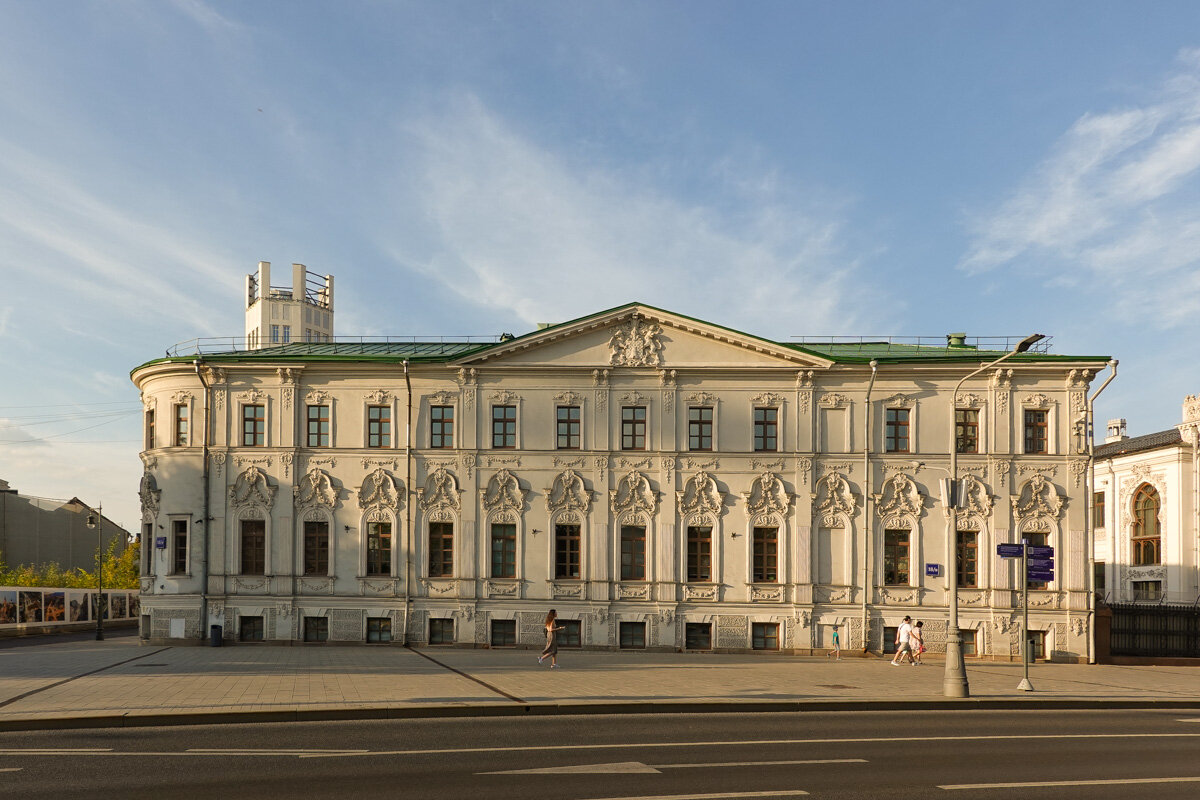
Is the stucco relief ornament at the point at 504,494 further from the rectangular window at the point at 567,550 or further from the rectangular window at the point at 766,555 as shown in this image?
the rectangular window at the point at 766,555

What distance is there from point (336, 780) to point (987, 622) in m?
33.4

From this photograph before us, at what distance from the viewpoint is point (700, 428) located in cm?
4147

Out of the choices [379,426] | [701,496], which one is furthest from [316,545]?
[701,496]

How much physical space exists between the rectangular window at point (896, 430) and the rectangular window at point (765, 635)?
9.11 metres

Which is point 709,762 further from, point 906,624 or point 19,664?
point 19,664

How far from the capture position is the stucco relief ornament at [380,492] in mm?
41062

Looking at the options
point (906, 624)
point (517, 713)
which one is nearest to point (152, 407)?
point (517, 713)

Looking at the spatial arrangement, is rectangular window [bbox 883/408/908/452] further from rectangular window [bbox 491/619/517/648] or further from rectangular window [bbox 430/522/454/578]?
rectangular window [bbox 430/522/454/578]

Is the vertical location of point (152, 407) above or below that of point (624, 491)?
above

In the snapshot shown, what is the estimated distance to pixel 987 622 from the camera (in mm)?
40156

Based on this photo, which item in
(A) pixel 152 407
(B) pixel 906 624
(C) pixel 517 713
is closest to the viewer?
(C) pixel 517 713

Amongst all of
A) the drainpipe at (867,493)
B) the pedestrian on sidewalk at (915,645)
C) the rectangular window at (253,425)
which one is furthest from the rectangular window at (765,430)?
the rectangular window at (253,425)

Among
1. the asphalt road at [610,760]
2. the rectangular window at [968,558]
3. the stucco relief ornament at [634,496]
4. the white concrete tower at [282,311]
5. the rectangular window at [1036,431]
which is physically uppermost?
the white concrete tower at [282,311]

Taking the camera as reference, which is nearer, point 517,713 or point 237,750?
point 237,750
